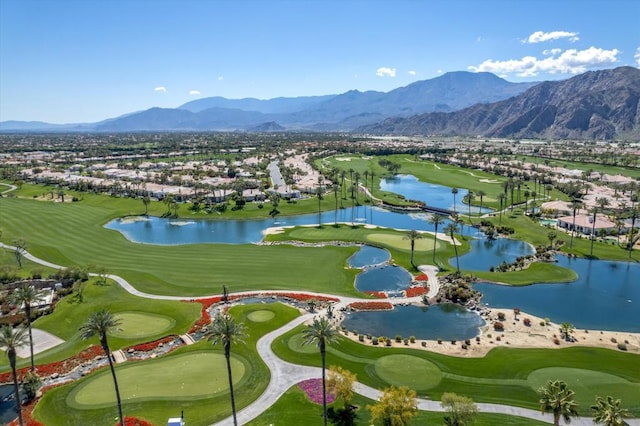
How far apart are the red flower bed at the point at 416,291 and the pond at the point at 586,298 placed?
9.20m

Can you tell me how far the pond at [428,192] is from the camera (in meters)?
136

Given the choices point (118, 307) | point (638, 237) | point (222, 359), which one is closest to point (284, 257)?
point (118, 307)

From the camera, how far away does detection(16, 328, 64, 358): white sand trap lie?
50125 millimetres

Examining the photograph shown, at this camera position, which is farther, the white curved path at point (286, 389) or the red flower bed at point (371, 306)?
the red flower bed at point (371, 306)

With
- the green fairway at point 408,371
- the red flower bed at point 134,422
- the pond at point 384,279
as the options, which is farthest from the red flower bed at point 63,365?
the pond at point 384,279

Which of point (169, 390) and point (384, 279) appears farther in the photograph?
point (384, 279)

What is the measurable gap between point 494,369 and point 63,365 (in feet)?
159

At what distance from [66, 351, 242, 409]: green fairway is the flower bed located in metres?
6.62

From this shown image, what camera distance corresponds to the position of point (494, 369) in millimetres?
45000

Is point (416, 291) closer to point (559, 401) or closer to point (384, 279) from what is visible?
point (384, 279)

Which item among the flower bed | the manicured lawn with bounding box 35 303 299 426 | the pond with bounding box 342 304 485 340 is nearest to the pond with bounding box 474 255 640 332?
the pond with bounding box 342 304 485 340

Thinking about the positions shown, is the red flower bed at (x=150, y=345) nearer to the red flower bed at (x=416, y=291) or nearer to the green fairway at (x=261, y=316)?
the green fairway at (x=261, y=316)

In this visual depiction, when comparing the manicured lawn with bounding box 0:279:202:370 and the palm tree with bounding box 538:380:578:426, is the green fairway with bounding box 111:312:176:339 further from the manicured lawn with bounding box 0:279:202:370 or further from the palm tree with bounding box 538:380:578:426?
the palm tree with bounding box 538:380:578:426

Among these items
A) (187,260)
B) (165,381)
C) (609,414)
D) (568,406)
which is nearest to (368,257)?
(187,260)
